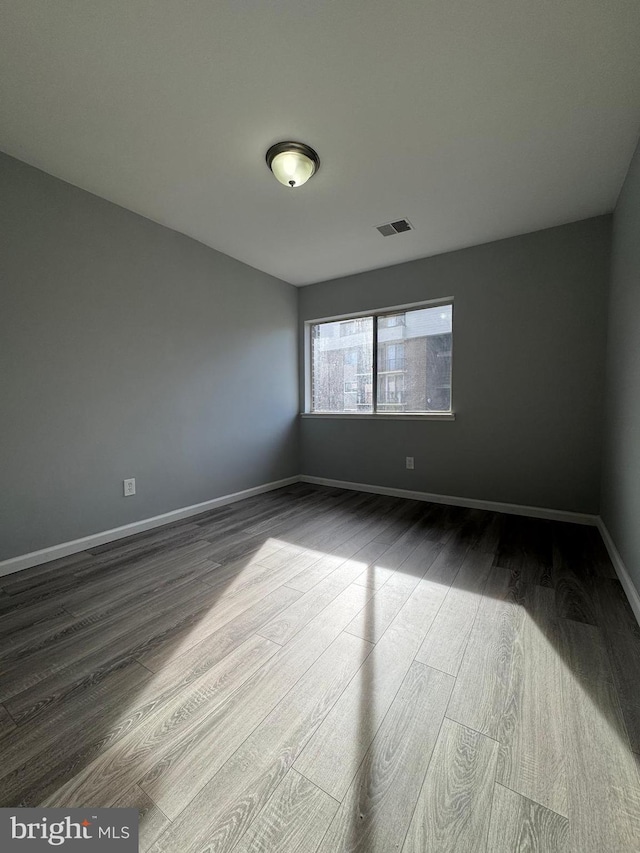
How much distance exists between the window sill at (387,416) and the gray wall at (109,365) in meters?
0.90

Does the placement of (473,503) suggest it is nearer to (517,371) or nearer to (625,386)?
(517,371)

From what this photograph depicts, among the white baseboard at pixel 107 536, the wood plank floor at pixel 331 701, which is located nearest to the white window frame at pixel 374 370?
the white baseboard at pixel 107 536

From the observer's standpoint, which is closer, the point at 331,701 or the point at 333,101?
the point at 331,701

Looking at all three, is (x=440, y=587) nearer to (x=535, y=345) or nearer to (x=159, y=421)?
(x=535, y=345)

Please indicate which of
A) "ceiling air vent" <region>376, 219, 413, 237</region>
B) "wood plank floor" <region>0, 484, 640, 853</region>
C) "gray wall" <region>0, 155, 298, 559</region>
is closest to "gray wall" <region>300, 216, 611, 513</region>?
"ceiling air vent" <region>376, 219, 413, 237</region>

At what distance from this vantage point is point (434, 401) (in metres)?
3.47

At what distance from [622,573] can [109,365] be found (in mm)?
3580

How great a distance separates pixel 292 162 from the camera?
1.95 m

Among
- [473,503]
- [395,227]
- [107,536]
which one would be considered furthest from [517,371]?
[107,536]

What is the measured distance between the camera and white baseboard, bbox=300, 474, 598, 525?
2.81 m

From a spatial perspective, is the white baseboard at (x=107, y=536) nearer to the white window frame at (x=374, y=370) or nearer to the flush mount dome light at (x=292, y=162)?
the white window frame at (x=374, y=370)

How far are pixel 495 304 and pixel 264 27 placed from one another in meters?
2.56

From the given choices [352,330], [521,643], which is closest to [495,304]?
[352,330]

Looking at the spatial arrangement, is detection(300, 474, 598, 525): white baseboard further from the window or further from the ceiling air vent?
the ceiling air vent
